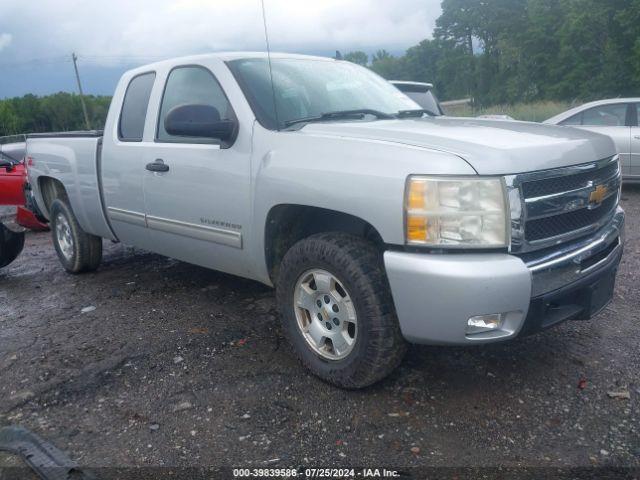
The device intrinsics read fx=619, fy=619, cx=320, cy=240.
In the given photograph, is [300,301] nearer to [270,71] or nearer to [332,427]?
[332,427]

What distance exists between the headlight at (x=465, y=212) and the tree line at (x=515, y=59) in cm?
2840

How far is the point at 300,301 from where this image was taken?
346 cm

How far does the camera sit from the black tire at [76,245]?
5852 millimetres

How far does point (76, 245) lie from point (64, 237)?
1.35 feet

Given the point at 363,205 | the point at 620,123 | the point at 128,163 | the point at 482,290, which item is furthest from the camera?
the point at 620,123

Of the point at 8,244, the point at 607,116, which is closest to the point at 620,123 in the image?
the point at 607,116

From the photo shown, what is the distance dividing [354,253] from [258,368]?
3.43 feet

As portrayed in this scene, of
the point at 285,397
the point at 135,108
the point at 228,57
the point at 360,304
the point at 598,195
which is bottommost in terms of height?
the point at 285,397

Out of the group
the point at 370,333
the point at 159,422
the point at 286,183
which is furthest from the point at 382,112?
the point at 159,422

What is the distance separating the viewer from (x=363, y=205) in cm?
298

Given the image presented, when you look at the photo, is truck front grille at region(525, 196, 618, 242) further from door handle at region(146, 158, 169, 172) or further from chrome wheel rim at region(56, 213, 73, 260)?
chrome wheel rim at region(56, 213, 73, 260)

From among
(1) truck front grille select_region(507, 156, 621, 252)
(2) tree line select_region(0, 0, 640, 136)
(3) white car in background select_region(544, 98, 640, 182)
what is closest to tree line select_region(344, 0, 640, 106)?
(2) tree line select_region(0, 0, 640, 136)

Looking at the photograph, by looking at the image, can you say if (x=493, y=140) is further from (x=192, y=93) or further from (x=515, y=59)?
(x=515, y=59)

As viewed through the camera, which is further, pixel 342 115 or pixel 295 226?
pixel 342 115
